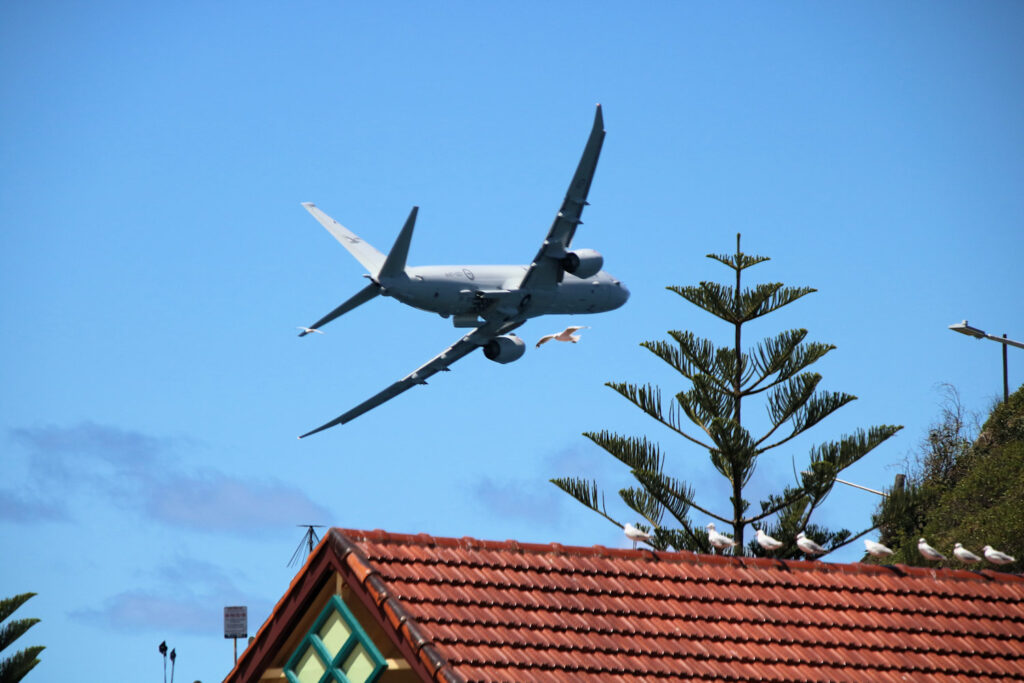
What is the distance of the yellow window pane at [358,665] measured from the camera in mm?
12148

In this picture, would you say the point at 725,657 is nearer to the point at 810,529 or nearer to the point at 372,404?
the point at 810,529

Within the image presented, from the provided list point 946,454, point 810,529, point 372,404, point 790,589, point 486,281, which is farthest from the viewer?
point 946,454

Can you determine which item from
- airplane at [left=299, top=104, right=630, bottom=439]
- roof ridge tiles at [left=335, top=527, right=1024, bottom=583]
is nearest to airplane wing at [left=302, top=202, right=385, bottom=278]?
airplane at [left=299, top=104, right=630, bottom=439]

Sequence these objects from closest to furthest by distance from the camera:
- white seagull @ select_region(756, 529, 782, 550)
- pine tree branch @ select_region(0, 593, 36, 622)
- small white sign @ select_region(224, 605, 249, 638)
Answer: white seagull @ select_region(756, 529, 782, 550) → pine tree branch @ select_region(0, 593, 36, 622) → small white sign @ select_region(224, 605, 249, 638)

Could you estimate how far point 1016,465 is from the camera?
34.6m

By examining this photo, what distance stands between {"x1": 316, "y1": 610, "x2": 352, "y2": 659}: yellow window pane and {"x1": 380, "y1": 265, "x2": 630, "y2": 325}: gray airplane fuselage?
770 inches

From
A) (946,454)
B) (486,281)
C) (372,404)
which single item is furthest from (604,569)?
(946,454)

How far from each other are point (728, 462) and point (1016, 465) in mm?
9524

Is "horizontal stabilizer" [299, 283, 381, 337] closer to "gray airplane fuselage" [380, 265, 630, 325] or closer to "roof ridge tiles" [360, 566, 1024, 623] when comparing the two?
"gray airplane fuselage" [380, 265, 630, 325]

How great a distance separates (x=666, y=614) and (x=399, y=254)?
1928 cm

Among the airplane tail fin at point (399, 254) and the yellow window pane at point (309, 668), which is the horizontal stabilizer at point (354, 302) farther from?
the yellow window pane at point (309, 668)

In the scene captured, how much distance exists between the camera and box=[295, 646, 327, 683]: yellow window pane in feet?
41.3

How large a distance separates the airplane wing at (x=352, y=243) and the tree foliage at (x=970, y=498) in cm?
1147

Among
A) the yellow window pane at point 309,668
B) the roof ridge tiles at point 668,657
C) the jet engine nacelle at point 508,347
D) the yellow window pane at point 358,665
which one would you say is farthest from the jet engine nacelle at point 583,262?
the yellow window pane at point 358,665
